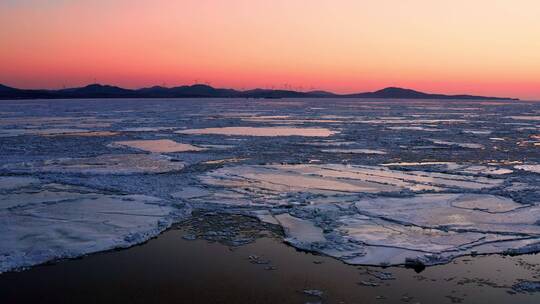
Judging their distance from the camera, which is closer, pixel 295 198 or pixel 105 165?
pixel 295 198

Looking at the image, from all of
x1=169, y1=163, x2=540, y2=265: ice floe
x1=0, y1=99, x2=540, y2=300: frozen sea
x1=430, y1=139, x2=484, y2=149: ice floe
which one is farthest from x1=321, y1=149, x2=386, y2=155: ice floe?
x1=169, y1=163, x2=540, y2=265: ice floe

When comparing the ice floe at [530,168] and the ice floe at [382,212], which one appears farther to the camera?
the ice floe at [530,168]

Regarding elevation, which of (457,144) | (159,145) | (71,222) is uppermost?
(457,144)

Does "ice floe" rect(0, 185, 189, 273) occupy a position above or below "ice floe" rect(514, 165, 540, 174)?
below

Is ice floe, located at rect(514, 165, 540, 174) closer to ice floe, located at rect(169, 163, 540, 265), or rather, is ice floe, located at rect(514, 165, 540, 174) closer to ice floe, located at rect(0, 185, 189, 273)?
ice floe, located at rect(169, 163, 540, 265)

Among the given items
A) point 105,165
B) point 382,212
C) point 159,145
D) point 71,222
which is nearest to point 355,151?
point 159,145

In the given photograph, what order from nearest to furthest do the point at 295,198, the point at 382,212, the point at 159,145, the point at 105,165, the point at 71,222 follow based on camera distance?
the point at 71,222
the point at 382,212
the point at 295,198
the point at 105,165
the point at 159,145

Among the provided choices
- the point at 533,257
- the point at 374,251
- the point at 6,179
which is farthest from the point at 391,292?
the point at 6,179

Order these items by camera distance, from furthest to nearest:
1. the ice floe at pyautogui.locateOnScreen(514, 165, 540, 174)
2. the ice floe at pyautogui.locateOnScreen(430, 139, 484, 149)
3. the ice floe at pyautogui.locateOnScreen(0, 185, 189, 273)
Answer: the ice floe at pyautogui.locateOnScreen(430, 139, 484, 149) < the ice floe at pyautogui.locateOnScreen(514, 165, 540, 174) < the ice floe at pyautogui.locateOnScreen(0, 185, 189, 273)

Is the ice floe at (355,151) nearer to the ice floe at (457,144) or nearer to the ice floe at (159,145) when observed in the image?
the ice floe at (457,144)

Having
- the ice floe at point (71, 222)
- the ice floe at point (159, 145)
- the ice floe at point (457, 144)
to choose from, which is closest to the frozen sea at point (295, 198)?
the ice floe at point (71, 222)

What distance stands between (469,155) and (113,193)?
9.91 meters

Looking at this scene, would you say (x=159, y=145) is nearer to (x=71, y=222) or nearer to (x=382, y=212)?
(x=71, y=222)

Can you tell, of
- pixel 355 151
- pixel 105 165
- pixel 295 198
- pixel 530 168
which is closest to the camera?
pixel 295 198
